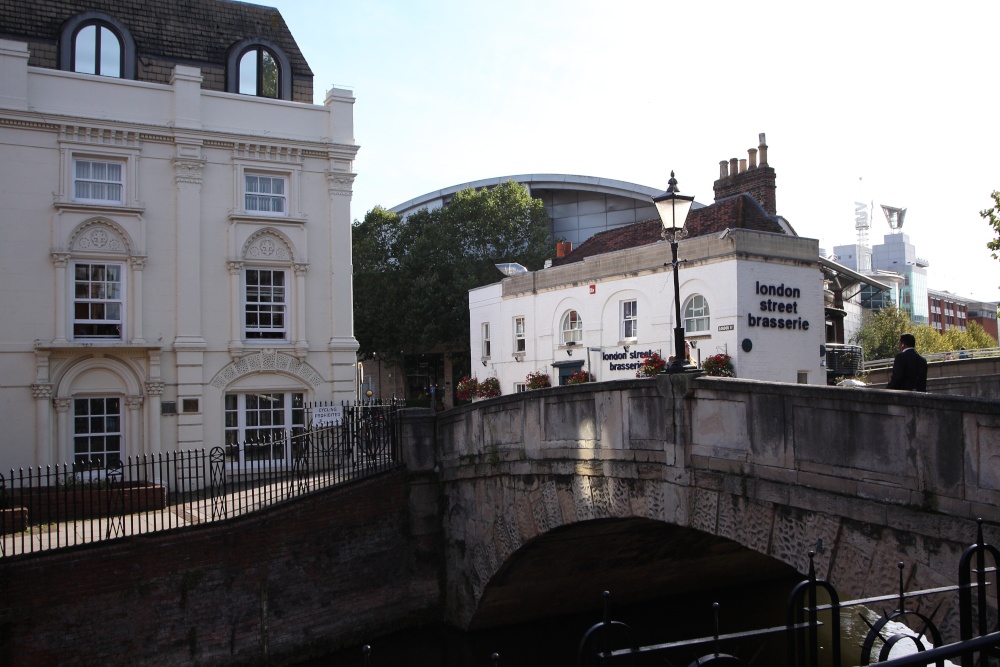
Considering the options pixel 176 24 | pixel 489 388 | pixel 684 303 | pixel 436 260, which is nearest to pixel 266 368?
pixel 176 24

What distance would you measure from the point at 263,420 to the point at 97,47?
9512 millimetres

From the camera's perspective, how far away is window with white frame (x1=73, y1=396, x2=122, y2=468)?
754 inches

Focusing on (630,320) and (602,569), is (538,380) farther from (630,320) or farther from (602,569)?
(602,569)

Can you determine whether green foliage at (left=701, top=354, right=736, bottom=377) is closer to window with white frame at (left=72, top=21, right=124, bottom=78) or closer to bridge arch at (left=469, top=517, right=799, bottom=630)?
bridge arch at (left=469, top=517, right=799, bottom=630)

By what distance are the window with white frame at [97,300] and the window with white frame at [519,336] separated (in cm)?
1422

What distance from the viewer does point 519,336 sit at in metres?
30.6

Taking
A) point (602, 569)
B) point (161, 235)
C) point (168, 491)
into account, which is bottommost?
point (602, 569)

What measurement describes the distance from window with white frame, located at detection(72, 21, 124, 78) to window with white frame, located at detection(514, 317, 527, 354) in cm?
1510

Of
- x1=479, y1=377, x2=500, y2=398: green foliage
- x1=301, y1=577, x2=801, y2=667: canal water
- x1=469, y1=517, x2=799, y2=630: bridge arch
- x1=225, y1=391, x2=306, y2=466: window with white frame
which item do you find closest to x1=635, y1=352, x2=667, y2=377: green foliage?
x1=469, y1=517, x2=799, y2=630: bridge arch

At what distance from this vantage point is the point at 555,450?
1271 cm

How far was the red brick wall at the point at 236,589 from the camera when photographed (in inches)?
501

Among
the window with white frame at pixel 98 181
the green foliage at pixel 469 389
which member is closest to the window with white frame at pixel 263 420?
the window with white frame at pixel 98 181

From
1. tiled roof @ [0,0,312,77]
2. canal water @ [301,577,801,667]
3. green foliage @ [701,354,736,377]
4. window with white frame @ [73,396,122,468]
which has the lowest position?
canal water @ [301,577,801,667]

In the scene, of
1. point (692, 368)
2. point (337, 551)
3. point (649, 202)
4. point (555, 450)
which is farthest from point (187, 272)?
point (649, 202)
